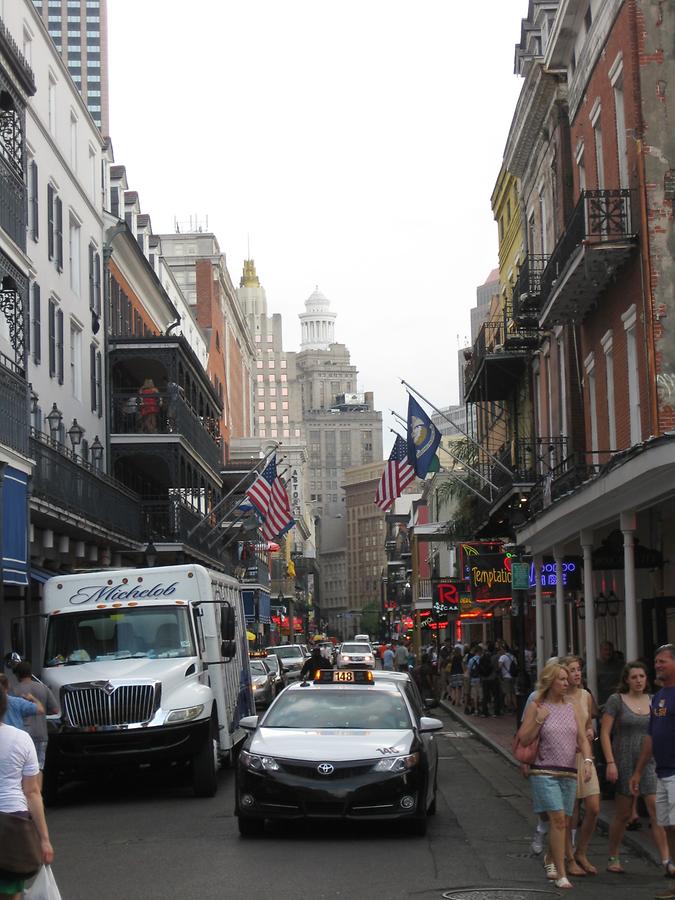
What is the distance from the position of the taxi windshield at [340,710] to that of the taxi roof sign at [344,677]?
1.77 ft

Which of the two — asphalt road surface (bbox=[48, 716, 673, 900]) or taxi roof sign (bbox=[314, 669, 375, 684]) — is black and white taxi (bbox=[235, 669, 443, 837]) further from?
taxi roof sign (bbox=[314, 669, 375, 684])

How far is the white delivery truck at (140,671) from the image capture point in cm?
1727

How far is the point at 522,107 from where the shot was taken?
112 feet

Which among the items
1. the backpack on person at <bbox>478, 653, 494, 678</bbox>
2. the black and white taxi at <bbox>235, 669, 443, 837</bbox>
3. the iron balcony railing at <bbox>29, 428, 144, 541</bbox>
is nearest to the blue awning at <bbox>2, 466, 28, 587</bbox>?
the iron balcony railing at <bbox>29, 428, 144, 541</bbox>

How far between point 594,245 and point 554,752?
12747mm

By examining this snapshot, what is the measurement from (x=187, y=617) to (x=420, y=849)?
7.00 m

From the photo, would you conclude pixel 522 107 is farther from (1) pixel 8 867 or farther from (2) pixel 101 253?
(1) pixel 8 867

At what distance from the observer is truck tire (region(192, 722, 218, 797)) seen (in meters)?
17.5

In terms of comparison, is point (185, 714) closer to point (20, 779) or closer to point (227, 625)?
point (227, 625)

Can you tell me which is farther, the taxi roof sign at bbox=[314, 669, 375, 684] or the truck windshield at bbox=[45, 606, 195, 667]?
the truck windshield at bbox=[45, 606, 195, 667]

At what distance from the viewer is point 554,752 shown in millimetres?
10969

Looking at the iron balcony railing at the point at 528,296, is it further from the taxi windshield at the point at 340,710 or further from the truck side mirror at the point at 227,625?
the taxi windshield at the point at 340,710

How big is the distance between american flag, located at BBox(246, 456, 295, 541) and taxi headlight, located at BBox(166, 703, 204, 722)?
2260cm

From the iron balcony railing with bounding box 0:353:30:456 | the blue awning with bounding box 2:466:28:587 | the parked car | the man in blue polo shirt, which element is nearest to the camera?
the man in blue polo shirt
